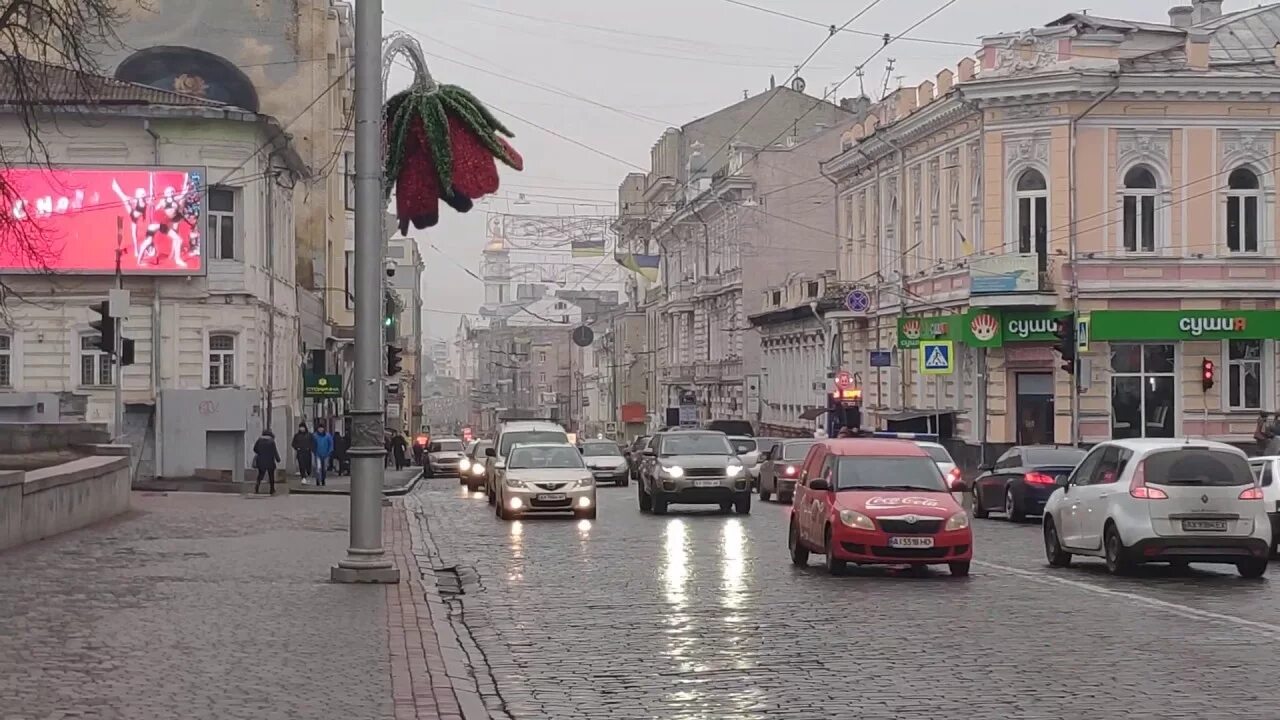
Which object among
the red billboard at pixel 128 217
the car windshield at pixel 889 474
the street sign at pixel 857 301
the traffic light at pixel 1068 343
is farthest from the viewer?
the street sign at pixel 857 301

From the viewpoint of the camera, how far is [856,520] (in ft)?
67.3

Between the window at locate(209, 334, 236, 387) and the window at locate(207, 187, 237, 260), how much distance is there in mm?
2120

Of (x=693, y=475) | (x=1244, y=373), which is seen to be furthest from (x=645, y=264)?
(x=693, y=475)

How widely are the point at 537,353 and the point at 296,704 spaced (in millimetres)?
158372

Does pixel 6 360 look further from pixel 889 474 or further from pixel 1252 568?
pixel 1252 568

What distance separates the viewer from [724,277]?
83.2 meters

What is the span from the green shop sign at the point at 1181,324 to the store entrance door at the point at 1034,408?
1.92m

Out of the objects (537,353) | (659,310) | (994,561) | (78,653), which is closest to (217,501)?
(994,561)

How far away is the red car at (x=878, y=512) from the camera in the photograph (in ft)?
66.8

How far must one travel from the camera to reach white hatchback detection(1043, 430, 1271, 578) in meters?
19.8

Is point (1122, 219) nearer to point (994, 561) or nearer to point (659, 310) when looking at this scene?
point (994, 561)

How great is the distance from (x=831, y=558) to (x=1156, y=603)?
4.45m

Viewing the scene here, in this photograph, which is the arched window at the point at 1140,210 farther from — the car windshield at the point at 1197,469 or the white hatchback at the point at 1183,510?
the car windshield at the point at 1197,469

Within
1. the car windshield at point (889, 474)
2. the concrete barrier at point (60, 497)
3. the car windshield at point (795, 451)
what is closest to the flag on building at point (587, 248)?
the car windshield at point (795, 451)
